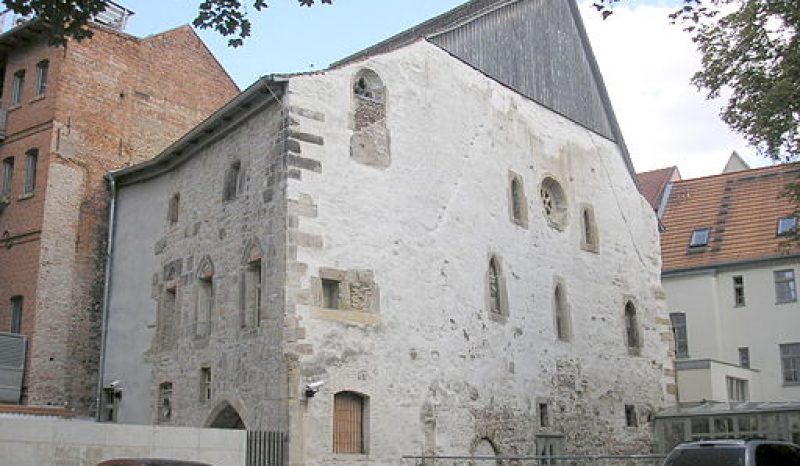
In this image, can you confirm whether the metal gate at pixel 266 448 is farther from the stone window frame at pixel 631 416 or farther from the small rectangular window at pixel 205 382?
the stone window frame at pixel 631 416

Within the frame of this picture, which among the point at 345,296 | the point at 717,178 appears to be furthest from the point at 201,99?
the point at 717,178

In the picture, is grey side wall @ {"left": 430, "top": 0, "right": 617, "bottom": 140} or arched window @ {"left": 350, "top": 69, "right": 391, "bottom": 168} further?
grey side wall @ {"left": 430, "top": 0, "right": 617, "bottom": 140}

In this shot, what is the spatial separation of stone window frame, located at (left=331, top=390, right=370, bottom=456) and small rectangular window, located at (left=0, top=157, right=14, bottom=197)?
12811 mm

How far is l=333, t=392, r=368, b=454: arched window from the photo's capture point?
1758cm

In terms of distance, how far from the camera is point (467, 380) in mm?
20266

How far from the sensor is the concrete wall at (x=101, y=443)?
45.9 feet

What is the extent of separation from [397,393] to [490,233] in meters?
5.24

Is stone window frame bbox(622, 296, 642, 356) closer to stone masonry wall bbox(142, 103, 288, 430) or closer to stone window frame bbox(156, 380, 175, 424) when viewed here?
stone masonry wall bbox(142, 103, 288, 430)

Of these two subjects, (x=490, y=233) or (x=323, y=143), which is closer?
(x=323, y=143)

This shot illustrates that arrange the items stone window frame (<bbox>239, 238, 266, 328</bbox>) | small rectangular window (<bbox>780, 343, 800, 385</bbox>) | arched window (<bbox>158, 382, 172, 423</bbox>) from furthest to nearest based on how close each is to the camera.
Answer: small rectangular window (<bbox>780, 343, 800, 385</bbox>), arched window (<bbox>158, 382, 172, 423</bbox>), stone window frame (<bbox>239, 238, 266, 328</bbox>)

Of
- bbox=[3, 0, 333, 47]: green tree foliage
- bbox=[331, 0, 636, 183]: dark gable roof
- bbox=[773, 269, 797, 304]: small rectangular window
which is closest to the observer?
bbox=[3, 0, 333, 47]: green tree foliage

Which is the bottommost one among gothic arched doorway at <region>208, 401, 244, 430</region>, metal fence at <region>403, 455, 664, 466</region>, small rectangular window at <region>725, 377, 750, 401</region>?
metal fence at <region>403, 455, 664, 466</region>

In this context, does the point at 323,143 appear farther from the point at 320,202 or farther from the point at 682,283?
the point at 682,283

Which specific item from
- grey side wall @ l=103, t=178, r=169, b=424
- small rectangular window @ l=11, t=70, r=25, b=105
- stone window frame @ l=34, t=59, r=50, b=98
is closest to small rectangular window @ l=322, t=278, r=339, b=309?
grey side wall @ l=103, t=178, r=169, b=424
